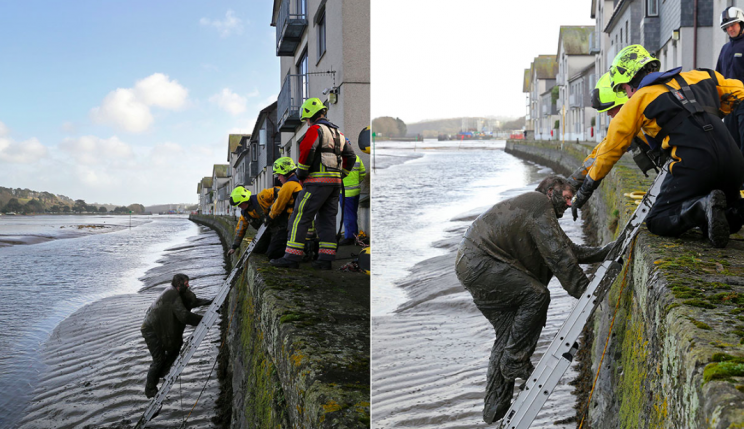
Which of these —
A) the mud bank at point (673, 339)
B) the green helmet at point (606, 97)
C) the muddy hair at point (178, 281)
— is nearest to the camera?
the mud bank at point (673, 339)

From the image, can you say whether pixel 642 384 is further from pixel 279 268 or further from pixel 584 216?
pixel 279 268

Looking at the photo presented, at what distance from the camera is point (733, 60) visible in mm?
2816

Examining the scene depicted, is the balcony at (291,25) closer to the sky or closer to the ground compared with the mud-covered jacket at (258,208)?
closer to the sky

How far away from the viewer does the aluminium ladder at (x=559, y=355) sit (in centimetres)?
151

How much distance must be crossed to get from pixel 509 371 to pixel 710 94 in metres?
1.16

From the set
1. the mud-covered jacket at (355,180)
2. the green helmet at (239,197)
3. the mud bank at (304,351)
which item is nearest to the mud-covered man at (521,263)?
the mud bank at (304,351)

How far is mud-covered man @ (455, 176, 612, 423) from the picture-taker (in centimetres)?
184

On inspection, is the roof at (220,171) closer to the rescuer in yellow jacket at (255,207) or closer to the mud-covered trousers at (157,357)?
the rescuer in yellow jacket at (255,207)

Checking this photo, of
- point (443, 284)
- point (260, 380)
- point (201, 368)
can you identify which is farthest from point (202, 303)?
point (443, 284)

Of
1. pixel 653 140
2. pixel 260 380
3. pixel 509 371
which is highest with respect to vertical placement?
pixel 653 140

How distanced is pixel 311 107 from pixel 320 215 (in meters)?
0.83

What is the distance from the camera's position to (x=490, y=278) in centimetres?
195

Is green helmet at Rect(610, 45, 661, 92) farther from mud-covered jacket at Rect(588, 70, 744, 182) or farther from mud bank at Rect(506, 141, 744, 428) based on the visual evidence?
mud bank at Rect(506, 141, 744, 428)

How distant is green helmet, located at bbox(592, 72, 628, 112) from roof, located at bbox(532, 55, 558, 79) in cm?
76
